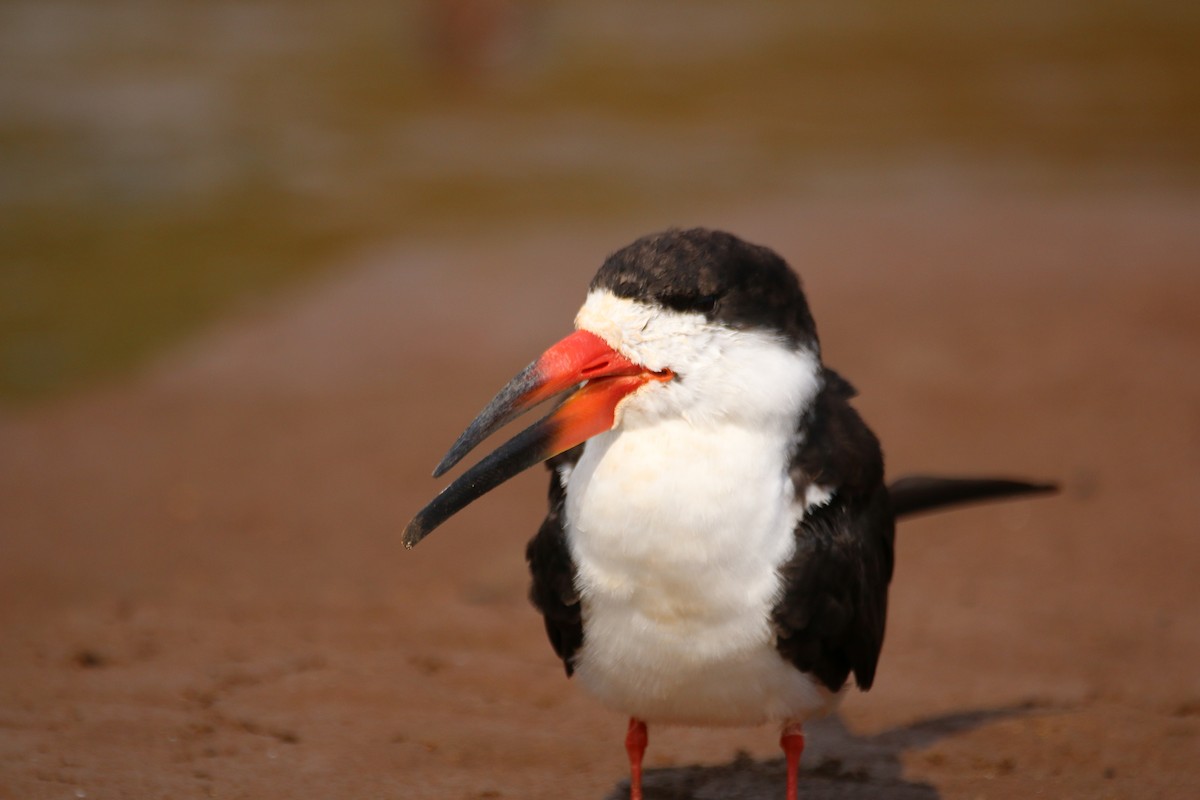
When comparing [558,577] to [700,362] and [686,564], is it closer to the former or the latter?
[686,564]

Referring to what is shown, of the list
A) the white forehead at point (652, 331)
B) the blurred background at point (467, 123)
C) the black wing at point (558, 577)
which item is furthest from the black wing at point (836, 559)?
the blurred background at point (467, 123)

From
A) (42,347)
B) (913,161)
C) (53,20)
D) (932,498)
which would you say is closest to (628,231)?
(913,161)

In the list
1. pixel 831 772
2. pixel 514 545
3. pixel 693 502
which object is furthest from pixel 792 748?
pixel 514 545

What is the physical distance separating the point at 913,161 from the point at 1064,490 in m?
6.78

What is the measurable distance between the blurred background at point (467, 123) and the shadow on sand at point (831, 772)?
6370mm

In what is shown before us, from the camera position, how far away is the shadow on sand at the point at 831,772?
14.8ft

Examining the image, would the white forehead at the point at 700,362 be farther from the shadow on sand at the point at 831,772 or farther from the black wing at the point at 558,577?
the shadow on sand at the point at 831,772

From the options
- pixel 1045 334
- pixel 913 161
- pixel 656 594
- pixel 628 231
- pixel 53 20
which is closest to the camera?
pixel 656 594

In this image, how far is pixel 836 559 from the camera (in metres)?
3.70

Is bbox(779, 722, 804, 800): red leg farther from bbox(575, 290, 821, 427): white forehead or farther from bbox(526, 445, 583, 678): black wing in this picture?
bbox(575, 290, 821, 427): white forehead

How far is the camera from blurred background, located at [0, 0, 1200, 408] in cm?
1214

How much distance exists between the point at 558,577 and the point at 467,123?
41.8 ft

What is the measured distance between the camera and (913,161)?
13.5 meters

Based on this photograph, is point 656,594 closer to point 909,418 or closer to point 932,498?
point 932,498
